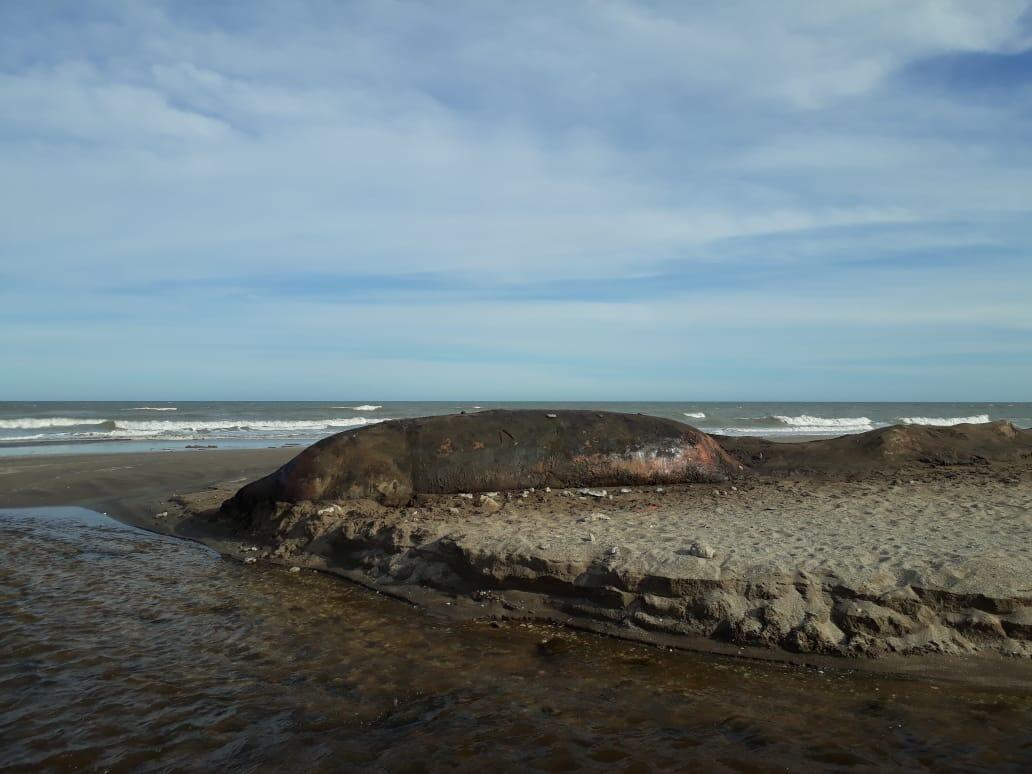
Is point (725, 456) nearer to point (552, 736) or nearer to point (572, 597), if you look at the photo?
point (572, 597)

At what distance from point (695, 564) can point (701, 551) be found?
0.16 meters

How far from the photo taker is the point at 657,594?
501 centimetres

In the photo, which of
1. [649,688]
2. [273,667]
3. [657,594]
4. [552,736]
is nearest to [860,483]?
[657,594]

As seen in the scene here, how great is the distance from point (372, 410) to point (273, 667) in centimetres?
5065

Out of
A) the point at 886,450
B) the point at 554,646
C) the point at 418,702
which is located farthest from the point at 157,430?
the point at 418,702

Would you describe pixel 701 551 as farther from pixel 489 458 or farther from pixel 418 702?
pixel 489 458

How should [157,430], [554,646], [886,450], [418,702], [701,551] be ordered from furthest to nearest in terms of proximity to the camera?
[157,430]
[886,450]
[701,551]
[554,646]
[418,702]

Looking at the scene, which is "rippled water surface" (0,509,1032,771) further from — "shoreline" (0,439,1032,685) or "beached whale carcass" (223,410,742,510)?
"beached whale carcass" (223,410,742,510)

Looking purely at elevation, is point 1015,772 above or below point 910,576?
below

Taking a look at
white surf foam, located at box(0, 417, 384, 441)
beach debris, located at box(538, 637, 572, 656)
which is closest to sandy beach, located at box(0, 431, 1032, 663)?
beach debris, located at box(538, 637, 572, 656)

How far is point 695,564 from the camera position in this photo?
16.9 ft

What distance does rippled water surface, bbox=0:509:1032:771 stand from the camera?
3371mm

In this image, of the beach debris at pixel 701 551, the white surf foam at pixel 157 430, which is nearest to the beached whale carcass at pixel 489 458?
the beach debris at pixel 701 551

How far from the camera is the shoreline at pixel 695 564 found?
14.5 feet
